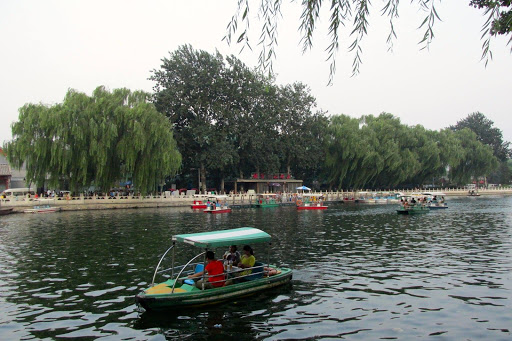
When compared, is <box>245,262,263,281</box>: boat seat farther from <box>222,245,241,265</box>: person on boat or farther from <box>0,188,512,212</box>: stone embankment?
<box>0,188,512,212</box>: stone embankment

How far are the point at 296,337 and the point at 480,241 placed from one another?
1671 centimetres

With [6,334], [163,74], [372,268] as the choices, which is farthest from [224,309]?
[163,74]

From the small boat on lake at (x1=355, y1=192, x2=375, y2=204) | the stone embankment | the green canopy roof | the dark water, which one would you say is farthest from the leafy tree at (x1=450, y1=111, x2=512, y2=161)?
the green canopy roof

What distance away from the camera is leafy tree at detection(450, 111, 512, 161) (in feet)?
336

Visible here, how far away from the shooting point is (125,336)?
373 inches

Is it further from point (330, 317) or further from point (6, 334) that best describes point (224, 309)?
point (6, 334)

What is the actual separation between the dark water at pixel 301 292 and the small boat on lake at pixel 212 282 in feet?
0.91

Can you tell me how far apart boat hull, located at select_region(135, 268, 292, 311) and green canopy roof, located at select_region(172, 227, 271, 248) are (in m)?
1.28

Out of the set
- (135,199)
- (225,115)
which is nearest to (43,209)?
(135,199)

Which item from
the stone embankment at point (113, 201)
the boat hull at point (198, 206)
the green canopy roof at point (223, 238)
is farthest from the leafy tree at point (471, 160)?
the green canopy roof at point (223, 238)

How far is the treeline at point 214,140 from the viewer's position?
43.9 m

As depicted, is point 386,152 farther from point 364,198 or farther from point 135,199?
point 135,199

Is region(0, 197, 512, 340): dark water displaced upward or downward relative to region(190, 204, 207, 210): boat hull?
downward

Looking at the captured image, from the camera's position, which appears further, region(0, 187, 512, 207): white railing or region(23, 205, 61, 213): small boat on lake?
region(0, 187, 512, 207): white railing
